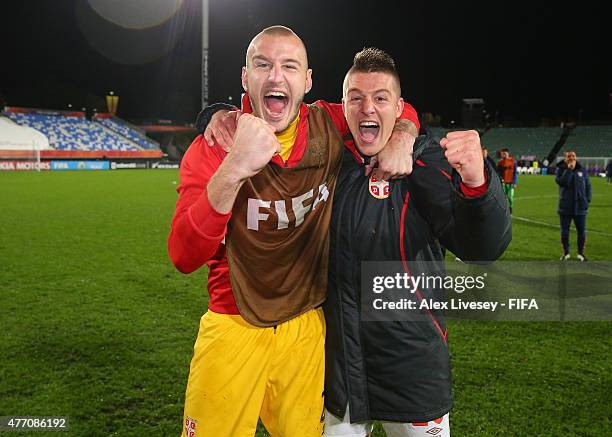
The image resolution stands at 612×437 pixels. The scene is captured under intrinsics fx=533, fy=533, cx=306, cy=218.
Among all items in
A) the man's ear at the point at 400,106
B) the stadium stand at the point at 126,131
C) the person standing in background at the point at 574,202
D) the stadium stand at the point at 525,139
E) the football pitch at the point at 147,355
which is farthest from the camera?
the stadium stand at the point at 126,131

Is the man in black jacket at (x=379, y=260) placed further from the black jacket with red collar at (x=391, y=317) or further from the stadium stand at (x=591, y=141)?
the stadium stand at (x=591, y=141)

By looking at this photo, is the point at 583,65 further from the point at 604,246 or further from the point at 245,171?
the point at 245,171

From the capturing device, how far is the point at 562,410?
154 inches

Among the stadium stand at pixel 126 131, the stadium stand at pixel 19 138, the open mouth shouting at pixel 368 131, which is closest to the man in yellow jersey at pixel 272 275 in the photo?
the open mouth shouting at pixel 368 131

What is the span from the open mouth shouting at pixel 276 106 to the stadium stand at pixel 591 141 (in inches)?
2105

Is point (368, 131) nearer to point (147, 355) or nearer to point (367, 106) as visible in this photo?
point (367, 106)

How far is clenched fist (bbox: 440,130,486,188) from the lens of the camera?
1.74 metres

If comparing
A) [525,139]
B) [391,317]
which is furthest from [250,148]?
[525,139]

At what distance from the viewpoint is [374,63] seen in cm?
221

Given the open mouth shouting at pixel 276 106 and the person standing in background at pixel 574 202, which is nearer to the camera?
the open mouth shouting at pixel 276 106

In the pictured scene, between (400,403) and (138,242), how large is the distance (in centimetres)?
920

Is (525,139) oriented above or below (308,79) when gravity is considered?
below

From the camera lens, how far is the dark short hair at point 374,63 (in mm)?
2203

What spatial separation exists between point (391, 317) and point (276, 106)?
3.16 ft
